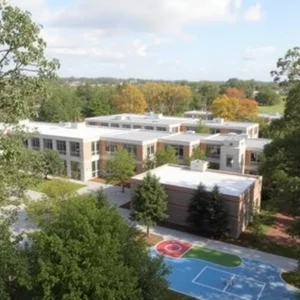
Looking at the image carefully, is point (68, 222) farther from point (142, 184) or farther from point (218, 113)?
point (218, 113)

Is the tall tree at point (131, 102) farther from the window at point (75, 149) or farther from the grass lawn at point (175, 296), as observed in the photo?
the grass lawn at point (175, 296)

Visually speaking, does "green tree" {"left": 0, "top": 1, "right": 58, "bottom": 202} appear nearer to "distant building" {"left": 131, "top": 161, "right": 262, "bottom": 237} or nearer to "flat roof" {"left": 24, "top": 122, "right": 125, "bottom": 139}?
"distant building" {"left": 131, "top": 161, "right": 262, "bottom": 237}

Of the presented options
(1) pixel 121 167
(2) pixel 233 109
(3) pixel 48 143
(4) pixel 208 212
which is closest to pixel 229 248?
(4) pixel 208 212

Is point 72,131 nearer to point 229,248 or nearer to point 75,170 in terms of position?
point 75,170

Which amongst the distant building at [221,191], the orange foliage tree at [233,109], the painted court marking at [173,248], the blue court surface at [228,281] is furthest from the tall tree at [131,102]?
the blue court surface at [228,281]

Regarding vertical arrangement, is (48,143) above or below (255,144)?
below

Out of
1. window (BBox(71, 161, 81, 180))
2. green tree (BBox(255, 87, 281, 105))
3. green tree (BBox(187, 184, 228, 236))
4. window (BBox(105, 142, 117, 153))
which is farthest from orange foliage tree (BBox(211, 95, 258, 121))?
green tree (BBox(255, 87, 281, 105))

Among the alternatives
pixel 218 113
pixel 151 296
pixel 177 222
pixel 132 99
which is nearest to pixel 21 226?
pixel 177 222
